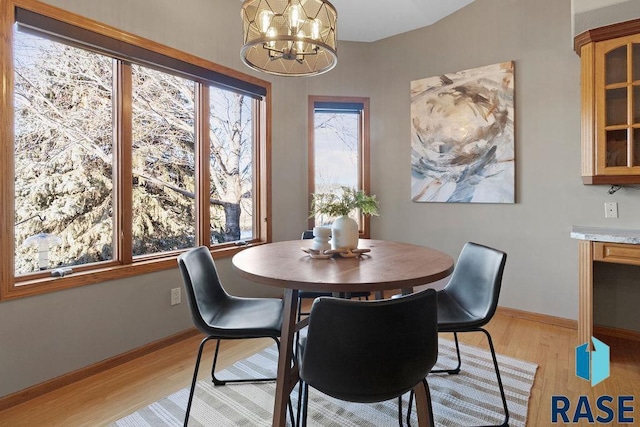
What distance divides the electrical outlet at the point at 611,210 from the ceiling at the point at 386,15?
2.12 m

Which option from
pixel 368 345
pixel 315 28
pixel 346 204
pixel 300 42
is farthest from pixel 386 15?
pixel 368 345

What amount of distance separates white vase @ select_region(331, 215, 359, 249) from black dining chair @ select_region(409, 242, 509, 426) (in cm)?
56

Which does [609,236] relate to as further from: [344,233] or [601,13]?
[344,233]

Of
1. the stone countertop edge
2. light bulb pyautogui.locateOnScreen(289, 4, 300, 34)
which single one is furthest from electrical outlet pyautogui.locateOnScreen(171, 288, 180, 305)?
the stone countertop edge

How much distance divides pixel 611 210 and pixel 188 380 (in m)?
3.18

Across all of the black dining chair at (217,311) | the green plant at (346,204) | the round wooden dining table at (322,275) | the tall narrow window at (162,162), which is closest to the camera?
the round wooden dining table at (322,275)

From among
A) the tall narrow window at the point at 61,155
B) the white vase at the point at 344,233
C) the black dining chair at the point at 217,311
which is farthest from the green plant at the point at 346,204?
the tall narrow window at the point at 61,155

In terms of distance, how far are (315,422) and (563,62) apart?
125 inches

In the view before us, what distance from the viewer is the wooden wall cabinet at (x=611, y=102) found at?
236 cm

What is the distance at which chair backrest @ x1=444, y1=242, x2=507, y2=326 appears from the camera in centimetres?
165

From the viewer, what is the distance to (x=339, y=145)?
385cm

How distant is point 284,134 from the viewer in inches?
138

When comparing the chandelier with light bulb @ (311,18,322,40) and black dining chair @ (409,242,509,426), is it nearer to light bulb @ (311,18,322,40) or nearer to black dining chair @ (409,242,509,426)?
light bulb @ (311,18,322,40)

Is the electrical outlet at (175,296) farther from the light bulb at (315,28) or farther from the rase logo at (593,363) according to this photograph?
the rase logo at (593,363)
